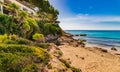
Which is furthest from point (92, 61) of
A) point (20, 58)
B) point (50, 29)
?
point (50, 29)

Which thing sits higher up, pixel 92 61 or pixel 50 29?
pixel 50 29

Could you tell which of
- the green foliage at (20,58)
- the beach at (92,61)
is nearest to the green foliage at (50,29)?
the beach at (92,61)

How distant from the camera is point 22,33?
28031 mm

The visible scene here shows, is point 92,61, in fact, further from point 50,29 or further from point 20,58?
point 50,29

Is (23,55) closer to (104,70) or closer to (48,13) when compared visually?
(104,70)

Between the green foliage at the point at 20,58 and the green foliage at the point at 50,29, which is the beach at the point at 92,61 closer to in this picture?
the green foliage at the point at 20,58

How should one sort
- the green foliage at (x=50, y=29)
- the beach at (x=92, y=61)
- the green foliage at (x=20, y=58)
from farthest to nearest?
the green foliage at (x=50, y=29) < the beach at (x=92, y=61) < the green foliage at (x=20, y=58)

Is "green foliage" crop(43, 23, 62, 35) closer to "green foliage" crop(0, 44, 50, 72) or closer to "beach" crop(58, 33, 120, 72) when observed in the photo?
"beach" crop(58, 33, 120, 72)

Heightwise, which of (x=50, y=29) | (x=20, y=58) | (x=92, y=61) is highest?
(x=50, y=29)

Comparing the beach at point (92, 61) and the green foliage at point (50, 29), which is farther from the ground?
the green foliage at point (50, 29)

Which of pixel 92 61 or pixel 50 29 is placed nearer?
pixel 92 61

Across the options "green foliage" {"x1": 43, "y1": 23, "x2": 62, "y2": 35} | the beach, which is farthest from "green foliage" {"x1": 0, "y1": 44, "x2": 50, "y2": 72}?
"green foliage" {"x1": 43, "y1": 23, "x2": 62, "y2": 35}

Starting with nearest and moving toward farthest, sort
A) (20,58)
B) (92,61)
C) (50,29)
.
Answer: (20,58) → (92,61) → (50,29)

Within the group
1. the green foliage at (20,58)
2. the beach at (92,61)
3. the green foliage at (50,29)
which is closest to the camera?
the green foliage at (20,58)
